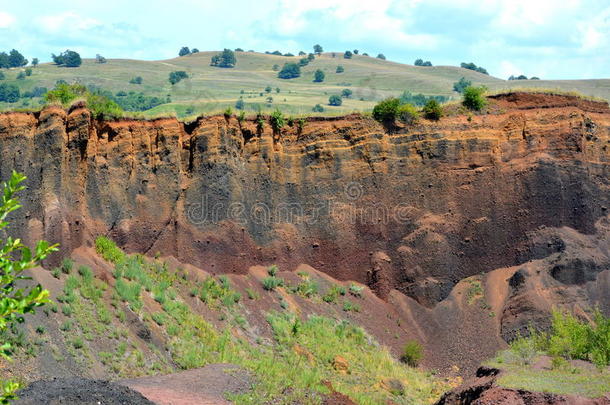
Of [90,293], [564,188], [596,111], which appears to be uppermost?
[596,111]

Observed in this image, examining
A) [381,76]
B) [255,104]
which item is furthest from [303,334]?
[381,76]

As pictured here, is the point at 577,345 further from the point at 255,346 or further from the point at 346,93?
the point at 346,93

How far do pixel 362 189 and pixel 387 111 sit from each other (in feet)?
12.3

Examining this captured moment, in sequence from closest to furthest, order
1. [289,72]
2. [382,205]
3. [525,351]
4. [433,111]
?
[525,351] < [382,205] < [433,111] < [289,72]

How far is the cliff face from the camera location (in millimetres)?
34281

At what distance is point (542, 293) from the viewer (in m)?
34.7

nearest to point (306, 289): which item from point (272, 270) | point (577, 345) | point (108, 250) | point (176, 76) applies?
point (272, 270)

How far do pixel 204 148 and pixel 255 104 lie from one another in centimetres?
6399

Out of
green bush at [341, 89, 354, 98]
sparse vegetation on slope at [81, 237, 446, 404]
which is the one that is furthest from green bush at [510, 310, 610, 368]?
green bush at [341, 89, 354, 98]

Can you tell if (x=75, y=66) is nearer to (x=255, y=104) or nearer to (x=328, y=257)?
(x=255, y=104)

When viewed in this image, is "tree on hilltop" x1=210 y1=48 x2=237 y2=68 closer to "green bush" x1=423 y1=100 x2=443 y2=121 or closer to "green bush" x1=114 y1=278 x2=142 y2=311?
"green bush" x1=423 y1=100 x2=443 y2=121

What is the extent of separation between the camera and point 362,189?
123ft

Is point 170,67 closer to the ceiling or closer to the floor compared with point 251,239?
closer to the ceiling
